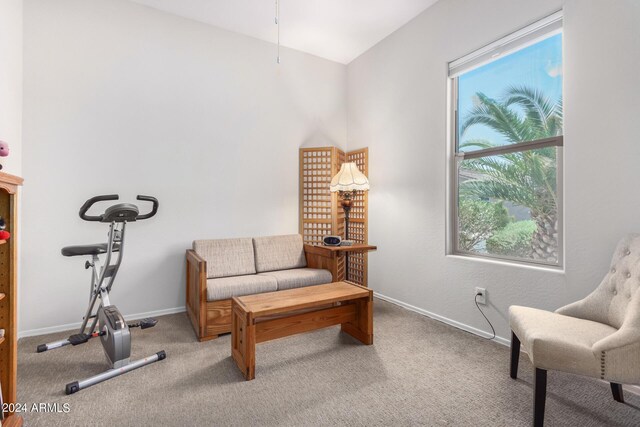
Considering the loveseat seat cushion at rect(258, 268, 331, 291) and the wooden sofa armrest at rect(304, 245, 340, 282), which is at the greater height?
the wooden sofa armrest at rect(304, 245, 340, 282)

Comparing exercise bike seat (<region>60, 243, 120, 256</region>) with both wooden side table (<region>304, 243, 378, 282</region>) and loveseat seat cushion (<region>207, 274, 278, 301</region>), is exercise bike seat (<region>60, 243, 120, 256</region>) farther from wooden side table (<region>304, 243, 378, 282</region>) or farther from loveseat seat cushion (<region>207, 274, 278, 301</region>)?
wooden side table (<region>304, 243, 378, 282</region>)

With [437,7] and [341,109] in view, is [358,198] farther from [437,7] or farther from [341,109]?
[437,7]

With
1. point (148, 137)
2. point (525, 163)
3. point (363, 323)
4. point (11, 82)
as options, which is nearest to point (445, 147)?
point (525, 163)

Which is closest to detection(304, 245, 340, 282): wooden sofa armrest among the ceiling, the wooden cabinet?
the wooden cabinet

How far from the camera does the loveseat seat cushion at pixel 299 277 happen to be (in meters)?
2.76

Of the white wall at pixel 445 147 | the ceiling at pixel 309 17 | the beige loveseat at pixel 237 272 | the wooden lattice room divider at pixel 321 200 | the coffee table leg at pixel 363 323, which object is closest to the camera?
the white wall at pixel 445 147

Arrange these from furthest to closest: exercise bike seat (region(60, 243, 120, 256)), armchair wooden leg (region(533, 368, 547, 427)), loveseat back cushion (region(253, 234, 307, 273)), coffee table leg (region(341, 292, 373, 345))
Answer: loveseat back cushion (region(253, 234, 307, 273))
coffee table leg (region(341, 292, 373, 345))
exercise bike seat (region(60, 243, 120, 256))
armchair wooden leg (region(533, 368, 547, 427))

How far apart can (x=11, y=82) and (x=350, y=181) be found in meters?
2.89

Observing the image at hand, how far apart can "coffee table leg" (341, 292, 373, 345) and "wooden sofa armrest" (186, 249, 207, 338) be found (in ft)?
3.82

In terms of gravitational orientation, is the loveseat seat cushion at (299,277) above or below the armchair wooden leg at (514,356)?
above

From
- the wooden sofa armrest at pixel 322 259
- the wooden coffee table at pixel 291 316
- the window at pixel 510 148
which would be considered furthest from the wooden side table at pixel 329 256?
the window at pixel 510 148

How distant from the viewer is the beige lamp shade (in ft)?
10.8

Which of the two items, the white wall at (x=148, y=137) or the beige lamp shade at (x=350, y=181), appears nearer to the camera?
the white wall at (x=148, y=137)

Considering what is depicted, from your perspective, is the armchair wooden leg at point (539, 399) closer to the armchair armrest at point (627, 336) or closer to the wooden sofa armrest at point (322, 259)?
the armchair armrest at point (627, 336)
